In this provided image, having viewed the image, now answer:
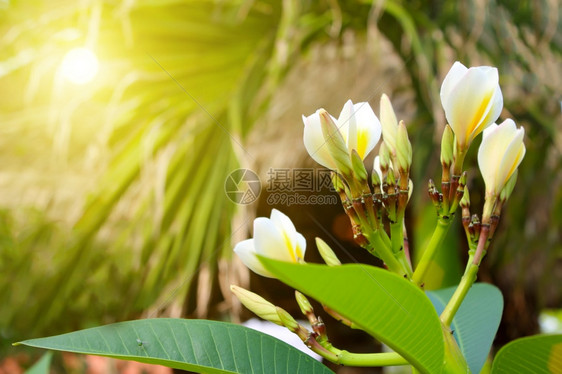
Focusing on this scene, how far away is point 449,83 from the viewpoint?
0.20m

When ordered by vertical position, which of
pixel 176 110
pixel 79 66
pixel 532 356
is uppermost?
pixel 79 66

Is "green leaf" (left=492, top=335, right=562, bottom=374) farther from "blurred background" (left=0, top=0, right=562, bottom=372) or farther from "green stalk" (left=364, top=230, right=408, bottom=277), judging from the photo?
"blurred background" (left=0, top=0, right=562, bottom=372)

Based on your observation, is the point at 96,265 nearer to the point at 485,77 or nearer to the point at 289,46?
the point at 289,46

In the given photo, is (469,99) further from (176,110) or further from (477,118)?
(176,110)

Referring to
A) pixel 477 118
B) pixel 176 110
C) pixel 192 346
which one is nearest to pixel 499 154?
pixel 477 118

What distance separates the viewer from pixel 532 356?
0.18m

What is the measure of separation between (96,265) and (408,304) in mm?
1103

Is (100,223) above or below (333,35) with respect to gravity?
below

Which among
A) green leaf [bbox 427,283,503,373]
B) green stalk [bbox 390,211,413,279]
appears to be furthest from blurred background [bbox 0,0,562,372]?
green stalk [bbox 390,211,413,279]

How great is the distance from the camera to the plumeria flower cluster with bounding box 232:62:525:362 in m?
0.19

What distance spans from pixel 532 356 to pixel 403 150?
9cm

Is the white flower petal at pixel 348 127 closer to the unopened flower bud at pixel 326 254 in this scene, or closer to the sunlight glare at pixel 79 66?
the unopened flower bud at pixel 326 254

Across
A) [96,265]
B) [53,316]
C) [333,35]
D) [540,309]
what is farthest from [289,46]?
[540,309]

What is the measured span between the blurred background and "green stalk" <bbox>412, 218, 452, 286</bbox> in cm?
80
